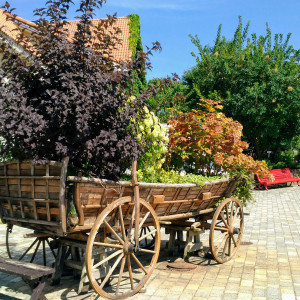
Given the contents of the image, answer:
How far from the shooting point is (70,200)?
13.1ft

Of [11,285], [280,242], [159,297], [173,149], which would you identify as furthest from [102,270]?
[280,242]

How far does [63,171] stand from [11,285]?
7.18 ft

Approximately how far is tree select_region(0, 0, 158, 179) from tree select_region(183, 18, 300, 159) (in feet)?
49.7

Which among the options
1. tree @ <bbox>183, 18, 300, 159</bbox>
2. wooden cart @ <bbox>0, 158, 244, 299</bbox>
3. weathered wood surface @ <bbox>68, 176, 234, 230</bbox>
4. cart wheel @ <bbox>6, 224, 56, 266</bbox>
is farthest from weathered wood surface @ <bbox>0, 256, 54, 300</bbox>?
tree @ <bbox>183, 18, 300, 159</bbox>

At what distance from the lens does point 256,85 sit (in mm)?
18703

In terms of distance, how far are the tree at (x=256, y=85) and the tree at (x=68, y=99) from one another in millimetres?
15140

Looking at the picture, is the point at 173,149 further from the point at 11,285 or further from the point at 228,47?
the point at 228,47

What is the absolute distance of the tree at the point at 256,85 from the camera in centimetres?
1875

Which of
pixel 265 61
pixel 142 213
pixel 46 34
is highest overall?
pixel 265 61

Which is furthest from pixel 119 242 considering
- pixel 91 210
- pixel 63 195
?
pixel 63 195

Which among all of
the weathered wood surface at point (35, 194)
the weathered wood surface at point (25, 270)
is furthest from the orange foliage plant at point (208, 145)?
the weathered wood surface at point (25, 270)

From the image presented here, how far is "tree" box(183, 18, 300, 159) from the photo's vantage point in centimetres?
1875

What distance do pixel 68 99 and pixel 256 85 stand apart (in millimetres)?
16185

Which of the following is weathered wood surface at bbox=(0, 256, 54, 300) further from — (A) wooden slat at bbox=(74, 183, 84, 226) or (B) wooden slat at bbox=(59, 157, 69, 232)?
(A) wooden slat at bbox=(74, 183, 84, 226)
